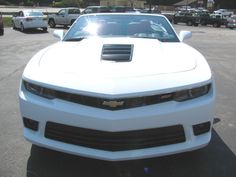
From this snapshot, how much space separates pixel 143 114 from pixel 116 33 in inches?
88.2

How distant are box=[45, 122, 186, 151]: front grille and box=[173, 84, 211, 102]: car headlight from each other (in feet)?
0.84

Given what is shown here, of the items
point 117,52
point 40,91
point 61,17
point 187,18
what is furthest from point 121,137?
point 187,18

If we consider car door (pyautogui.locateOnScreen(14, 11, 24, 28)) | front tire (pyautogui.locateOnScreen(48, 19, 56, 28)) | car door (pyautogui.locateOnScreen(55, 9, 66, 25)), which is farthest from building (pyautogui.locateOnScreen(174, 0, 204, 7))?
car door (pyautogui.locateOnScreen(14, 11, 24, 28))

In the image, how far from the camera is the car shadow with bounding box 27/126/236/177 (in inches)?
150

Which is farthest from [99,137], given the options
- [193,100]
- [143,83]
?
[193,100]

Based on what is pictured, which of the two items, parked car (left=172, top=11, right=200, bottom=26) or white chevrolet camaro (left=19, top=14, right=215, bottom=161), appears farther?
parked car (left=172, top=11, right=200, bottom=26)

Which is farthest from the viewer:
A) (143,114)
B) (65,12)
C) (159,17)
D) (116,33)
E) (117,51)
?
(65,12)

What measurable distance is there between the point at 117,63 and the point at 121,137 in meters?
0.81

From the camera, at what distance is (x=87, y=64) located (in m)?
3.93

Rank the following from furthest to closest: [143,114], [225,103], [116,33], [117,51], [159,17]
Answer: [225,103] → [159,17] → [116,33] → [117,51] → [143,114]

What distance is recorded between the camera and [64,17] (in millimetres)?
31438

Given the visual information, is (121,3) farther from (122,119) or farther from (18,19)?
(122,119)

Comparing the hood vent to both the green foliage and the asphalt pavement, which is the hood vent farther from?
the green foliage

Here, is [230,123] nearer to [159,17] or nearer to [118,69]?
[159,17]
